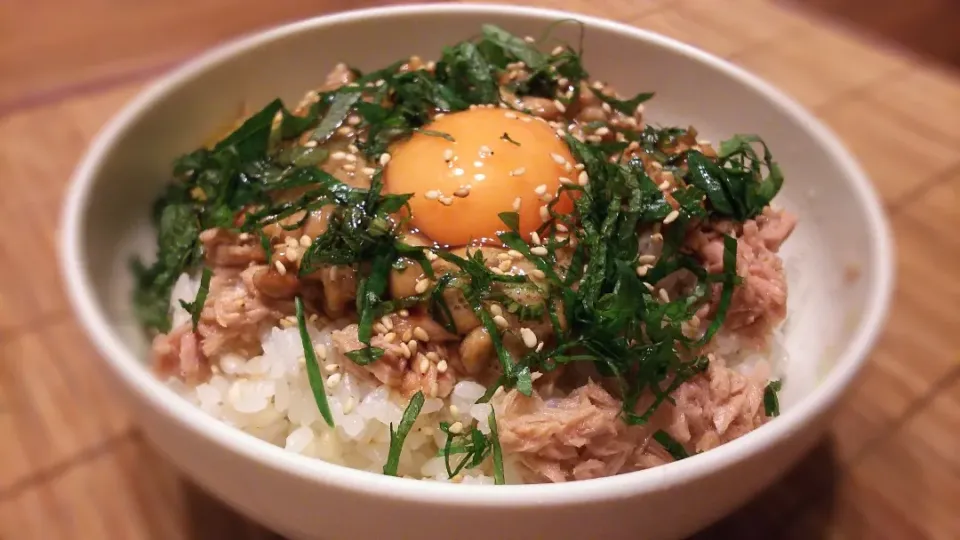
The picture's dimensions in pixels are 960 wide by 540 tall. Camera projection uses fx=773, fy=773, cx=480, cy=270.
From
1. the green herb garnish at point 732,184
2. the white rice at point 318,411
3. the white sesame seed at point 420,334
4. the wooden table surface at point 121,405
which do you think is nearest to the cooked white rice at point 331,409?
the white rice at point 318,411

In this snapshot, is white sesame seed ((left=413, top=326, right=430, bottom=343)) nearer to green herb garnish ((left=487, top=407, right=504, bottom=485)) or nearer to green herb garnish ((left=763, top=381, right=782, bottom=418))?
green herb garnish ((left=487, top=407, right=504, bottom=485))

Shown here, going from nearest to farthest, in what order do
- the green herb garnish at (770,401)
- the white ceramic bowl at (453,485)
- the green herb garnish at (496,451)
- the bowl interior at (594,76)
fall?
the white ceramic bowl at (453,485) < the green herb garnish at (496,451) < the green herb garnish at (770,401) < the bowl interior at (594,76)

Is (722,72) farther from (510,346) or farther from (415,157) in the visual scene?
(510,346)

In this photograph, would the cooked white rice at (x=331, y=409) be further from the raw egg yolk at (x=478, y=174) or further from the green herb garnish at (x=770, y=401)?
the raw egg yolk at (x=478, y=174)

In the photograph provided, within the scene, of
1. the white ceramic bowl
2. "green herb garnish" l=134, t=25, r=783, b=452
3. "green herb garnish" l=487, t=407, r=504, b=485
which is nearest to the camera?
the white ceramic bowl

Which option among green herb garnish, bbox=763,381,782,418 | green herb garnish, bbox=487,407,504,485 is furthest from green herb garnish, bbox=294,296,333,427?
green herb garnish, bbox=763,381,782,418

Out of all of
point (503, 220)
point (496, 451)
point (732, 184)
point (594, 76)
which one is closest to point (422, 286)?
point (503, 220)

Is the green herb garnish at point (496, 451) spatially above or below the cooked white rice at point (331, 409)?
above

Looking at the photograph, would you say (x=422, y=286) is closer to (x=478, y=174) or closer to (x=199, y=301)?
(x=478, y=174)
